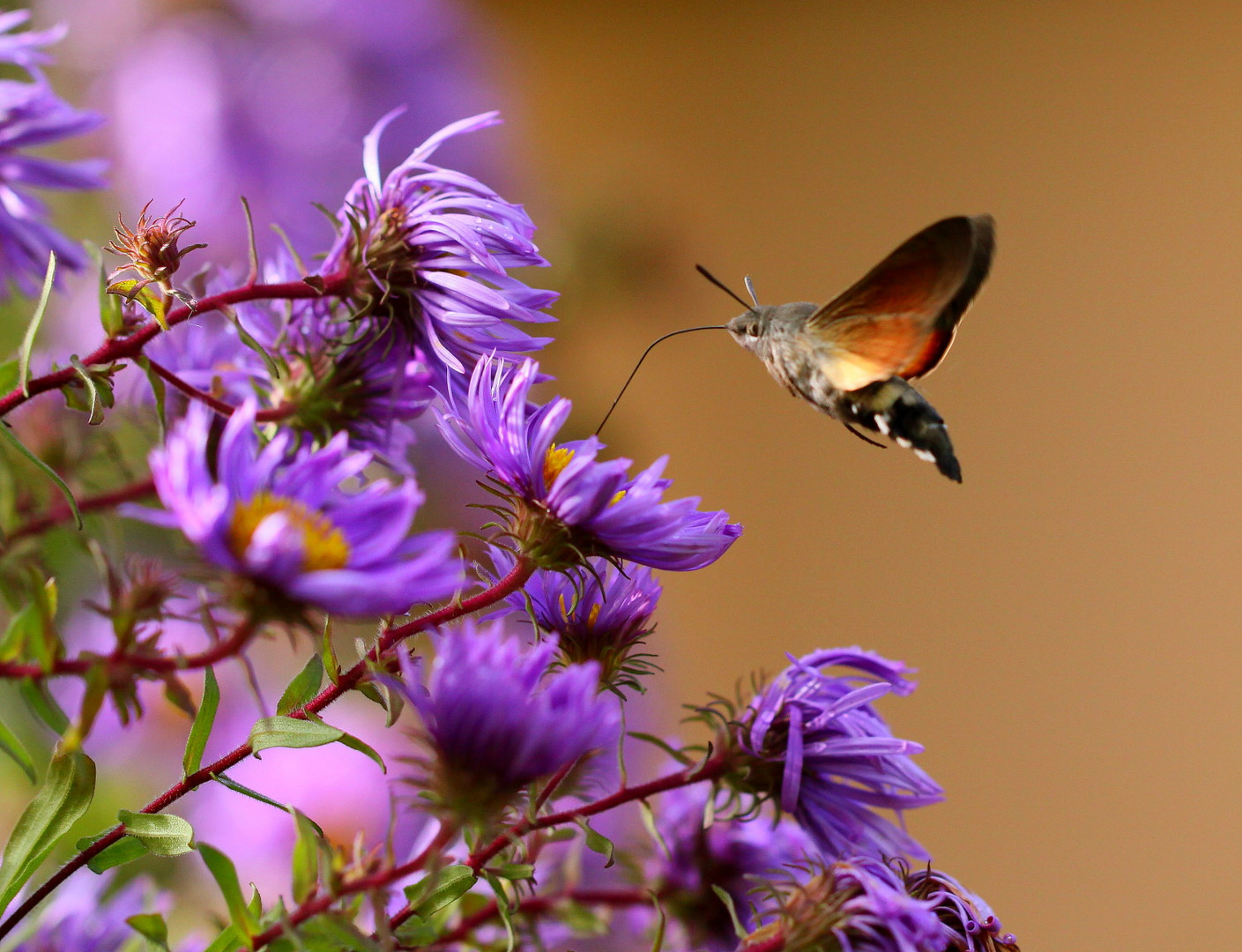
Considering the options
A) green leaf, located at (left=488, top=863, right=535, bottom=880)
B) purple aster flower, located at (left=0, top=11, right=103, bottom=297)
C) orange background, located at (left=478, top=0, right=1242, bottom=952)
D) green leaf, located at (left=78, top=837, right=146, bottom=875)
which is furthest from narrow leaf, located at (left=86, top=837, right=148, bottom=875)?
orange background, located at (left=478, top=0, right=1242, bottom=952)

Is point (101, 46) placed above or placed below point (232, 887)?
above

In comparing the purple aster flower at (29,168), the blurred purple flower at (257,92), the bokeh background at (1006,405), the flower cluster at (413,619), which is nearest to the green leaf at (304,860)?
the flower cluster at (413,619)

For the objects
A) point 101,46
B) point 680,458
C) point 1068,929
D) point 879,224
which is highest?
point 879,224

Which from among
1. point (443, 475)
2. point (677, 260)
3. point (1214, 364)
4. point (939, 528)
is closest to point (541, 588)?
point (443, 475)

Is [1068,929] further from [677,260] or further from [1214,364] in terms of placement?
[677,260]

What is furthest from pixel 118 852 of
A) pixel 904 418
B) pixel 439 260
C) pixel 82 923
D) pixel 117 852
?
pixel 904 418

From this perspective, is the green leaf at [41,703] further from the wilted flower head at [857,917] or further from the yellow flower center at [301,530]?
the wilted flower head at [857,917]

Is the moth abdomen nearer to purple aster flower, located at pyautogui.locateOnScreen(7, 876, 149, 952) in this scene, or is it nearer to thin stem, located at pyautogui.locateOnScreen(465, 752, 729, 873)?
thin stem, located at pyautogui.locateOnScreen(465, 752, 729, 873)
